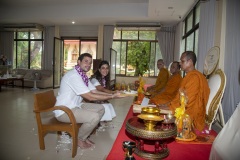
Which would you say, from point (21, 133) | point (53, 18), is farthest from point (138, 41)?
point (21, 133)

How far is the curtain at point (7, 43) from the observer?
10.4 m

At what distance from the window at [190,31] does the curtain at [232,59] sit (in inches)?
95.8

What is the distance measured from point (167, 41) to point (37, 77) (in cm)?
626

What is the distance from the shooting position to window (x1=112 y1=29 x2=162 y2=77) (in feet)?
30.4

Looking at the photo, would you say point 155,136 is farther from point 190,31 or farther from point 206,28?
point 190,31

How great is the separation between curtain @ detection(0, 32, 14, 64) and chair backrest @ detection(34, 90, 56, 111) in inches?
363

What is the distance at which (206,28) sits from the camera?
3801 millimetres

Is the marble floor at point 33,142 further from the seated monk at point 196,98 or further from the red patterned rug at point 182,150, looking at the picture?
the red patterned rug at point 182,150

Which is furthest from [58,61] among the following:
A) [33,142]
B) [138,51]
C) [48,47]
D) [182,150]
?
[182,150]

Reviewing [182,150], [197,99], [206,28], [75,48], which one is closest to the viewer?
[182,150]

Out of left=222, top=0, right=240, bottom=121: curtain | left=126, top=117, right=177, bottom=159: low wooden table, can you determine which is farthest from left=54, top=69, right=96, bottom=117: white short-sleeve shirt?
left=222, top=0, right=240, bottom=121: curtain

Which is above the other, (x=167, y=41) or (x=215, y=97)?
(x=167, y=41)

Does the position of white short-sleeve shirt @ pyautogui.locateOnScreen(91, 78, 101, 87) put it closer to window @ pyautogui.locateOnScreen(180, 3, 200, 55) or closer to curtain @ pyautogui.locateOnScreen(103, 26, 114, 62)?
window @ pyautogui.locateOnScreen(180, 3, 200, 55)

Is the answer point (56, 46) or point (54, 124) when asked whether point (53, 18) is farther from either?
point (54, 124)
